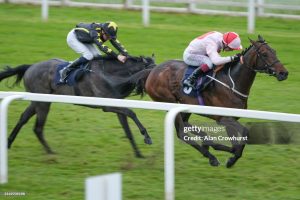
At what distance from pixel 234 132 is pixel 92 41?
244cm

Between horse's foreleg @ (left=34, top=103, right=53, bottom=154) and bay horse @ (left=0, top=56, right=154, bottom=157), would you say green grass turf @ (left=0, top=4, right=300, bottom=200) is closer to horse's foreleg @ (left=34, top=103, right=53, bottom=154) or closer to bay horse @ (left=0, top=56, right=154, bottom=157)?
horse's foreleg @ (left=34, top=103, right=53, bottom=154)

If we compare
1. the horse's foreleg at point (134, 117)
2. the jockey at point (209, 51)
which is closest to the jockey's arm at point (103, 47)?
the horse's foreleg at point (134, 117)

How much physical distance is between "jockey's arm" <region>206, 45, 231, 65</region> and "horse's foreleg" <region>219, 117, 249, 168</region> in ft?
2.70

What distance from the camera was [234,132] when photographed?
7270 mm

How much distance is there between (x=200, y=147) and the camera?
775 centimetres

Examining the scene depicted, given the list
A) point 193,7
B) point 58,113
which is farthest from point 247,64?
point 193,7

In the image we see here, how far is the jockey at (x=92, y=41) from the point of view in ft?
28.7

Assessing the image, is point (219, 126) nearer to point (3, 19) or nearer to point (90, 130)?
point (90, 130)

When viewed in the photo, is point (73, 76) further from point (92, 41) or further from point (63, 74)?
point (92, 41)

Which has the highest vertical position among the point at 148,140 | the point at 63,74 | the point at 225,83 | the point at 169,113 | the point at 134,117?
the point at 169,113

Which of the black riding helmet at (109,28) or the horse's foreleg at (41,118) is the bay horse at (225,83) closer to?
the black riding helmet at (109,28)

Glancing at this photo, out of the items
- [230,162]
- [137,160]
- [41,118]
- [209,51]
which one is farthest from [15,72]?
[230,162]

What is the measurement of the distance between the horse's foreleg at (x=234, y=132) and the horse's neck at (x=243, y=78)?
0.66 m

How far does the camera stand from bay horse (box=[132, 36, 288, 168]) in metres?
7.68
